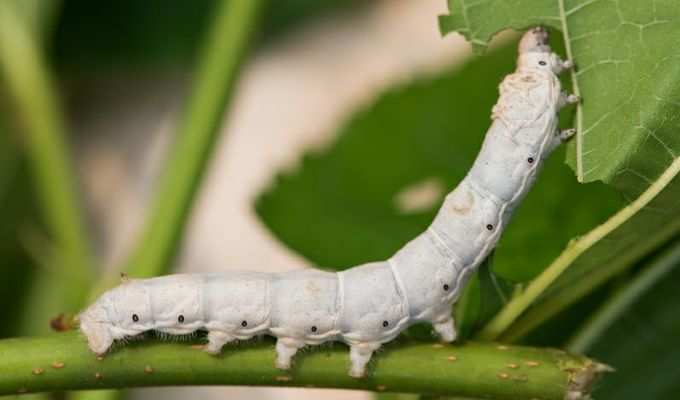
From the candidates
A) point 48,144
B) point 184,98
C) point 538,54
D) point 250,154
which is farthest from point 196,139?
point 184,98

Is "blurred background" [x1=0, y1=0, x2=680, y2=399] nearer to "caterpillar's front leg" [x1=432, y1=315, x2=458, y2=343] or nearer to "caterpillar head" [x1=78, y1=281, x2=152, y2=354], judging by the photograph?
"caterpillar's front leg" [x1=432, y1=315, x2=458, y2=343]

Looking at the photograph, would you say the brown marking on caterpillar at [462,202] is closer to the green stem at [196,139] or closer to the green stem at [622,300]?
the green stem at [622,300]

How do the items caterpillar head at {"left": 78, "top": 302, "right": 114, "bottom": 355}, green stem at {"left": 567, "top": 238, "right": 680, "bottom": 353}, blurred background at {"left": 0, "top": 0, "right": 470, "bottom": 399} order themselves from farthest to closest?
blurred background at {"left": 0, "top": 0, "right": 470, "bottom": 399}, green stem at {"left": 567, "top": 238, "right": 680, "bottom": 353}, caterpillar head at {"left": 78, "top": 302, "right": 114, "bottom": 355}

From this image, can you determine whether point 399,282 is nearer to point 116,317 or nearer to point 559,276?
point 559,276

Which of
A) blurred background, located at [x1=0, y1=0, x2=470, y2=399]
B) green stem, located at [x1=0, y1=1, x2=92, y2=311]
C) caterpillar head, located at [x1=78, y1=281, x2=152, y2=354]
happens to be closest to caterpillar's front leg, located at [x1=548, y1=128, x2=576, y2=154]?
caterpillar head, located at [x1=78, y1=281, x2=152, y2=354]

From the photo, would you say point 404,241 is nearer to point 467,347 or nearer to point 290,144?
point 467,347

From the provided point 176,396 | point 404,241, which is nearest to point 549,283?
point 404,241
